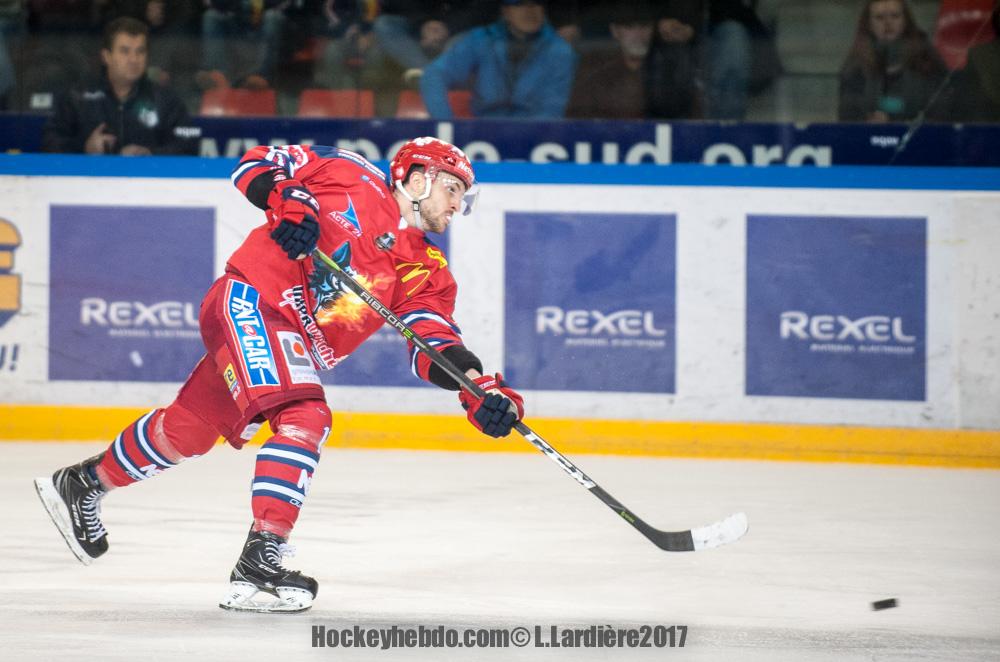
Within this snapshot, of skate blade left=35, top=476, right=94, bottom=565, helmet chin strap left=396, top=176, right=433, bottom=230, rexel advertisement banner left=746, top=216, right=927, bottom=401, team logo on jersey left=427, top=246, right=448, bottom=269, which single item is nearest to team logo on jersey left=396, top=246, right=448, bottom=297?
team logo on jersey left=427, top=246, right=448, bottom=269

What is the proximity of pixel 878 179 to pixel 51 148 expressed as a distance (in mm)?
3136

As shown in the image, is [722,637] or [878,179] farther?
[878,179]

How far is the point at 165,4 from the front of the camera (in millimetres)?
6613

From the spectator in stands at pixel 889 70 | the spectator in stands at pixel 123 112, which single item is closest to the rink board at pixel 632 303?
the spectator in stands at pixel 123 112

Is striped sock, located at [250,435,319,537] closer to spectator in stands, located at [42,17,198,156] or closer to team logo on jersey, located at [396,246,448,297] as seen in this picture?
team logo on jersey, located at [396,246,448,297]

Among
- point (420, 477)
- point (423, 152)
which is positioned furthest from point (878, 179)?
point (423, 152)

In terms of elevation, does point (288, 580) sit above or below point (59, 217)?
below

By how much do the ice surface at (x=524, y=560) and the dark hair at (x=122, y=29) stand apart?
1.62 m

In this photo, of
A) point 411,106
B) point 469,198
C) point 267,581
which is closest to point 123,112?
point 411,106

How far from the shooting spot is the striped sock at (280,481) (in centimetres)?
357

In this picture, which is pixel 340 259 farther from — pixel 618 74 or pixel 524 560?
pixel 618 74

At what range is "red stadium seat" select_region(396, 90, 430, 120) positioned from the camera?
6.59 metres

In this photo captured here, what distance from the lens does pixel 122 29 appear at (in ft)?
21.8

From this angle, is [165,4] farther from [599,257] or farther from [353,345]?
[353,345]
